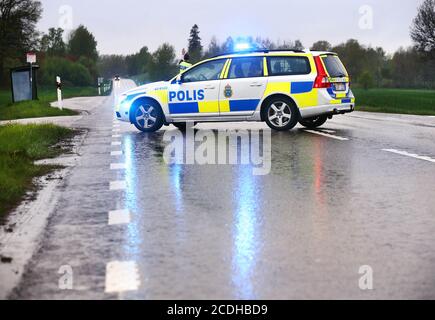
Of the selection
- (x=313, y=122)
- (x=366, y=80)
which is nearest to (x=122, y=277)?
(x=313, y=122)

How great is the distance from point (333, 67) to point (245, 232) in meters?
Result: 10.0

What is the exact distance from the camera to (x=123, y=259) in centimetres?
468

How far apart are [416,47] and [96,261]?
234ft

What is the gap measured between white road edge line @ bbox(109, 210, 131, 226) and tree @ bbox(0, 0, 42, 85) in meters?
70.6

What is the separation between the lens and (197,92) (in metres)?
15.0

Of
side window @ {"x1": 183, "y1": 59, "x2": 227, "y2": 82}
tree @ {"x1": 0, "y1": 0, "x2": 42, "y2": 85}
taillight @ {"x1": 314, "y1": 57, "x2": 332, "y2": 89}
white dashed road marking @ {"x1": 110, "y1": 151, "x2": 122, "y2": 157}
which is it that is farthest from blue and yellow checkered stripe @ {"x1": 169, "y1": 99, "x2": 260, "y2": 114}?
tree @ {"x1": 0, "y1": 0, "x2": 42, "y2": 85}

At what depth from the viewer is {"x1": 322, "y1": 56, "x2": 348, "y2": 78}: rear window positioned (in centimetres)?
1462

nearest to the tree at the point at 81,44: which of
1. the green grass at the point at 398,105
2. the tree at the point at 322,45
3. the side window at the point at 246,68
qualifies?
the tree at the point at 322,45

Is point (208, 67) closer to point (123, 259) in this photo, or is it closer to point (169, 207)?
point (169, 207)

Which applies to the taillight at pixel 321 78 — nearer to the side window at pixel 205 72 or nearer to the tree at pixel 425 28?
the side window at pixel 205 72

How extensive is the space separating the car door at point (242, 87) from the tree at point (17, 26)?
62576mm

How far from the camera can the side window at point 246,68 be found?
48.7 feet

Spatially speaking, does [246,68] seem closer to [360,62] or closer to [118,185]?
[118,185]
